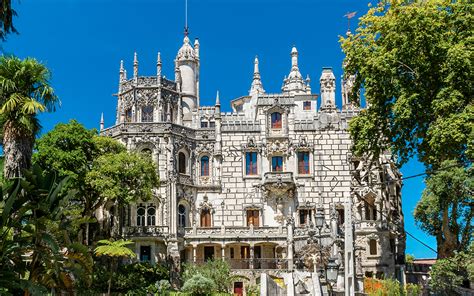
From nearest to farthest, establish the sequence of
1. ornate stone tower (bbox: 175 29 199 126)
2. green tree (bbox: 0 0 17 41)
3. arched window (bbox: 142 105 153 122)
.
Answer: green tree (bbox: 0 0 17 41), arched window (bbox: 142 105 153 122), ornate stone tower (bbox: 175 29 199 126)

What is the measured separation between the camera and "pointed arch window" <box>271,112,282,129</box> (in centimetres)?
5184

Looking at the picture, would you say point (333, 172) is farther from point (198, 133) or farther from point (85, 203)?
point (85, 203)

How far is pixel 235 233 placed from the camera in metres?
47.8

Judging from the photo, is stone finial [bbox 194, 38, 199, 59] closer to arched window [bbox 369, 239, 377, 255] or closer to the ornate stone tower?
the ornate stone tower

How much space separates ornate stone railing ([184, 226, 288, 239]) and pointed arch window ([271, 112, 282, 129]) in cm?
904

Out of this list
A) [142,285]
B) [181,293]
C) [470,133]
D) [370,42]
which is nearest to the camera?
[470,133]

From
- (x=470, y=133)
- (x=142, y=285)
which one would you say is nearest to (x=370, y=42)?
(x=470, y=133)

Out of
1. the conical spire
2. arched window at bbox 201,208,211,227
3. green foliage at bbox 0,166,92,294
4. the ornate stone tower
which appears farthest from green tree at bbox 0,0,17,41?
the conical spire

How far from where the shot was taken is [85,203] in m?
44.4

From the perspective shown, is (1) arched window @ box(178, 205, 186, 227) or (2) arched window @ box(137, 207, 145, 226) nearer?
(2) arched window @ box(137, 207, 145, 226)

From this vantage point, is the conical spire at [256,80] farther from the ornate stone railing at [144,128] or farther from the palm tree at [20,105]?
the palm tree at [20,105]

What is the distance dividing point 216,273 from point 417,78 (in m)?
19.0

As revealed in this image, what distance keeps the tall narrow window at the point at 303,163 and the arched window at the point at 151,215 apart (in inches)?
492

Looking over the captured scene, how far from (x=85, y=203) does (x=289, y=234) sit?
1532 centimetres
